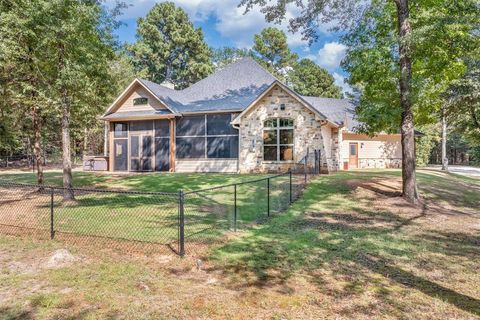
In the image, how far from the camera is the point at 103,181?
16828mm

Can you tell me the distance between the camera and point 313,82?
141ft

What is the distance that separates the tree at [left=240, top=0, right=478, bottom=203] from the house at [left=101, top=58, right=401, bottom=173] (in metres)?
5.03

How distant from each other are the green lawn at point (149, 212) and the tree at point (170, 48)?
32.3m

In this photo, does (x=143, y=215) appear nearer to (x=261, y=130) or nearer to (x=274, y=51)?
(x=261, y=130)

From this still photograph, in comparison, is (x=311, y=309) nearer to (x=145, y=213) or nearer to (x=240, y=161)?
(x=145, y=213)

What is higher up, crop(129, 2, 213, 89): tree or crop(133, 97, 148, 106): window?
crop(129, 2, 213, 89): tree

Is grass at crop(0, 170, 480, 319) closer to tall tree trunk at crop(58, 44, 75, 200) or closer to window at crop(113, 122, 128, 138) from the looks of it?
tall tree trunk at crop(58, 44, 75, 200)

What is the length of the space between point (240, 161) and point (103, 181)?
280 inches

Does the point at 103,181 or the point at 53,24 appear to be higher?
the point at 53,24

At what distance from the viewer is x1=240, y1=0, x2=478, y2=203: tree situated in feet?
34.4

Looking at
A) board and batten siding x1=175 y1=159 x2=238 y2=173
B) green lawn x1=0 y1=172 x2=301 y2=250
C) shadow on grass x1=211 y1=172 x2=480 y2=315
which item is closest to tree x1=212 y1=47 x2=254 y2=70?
board and batten siding x1=175 y1=159 x2=238 y2=173

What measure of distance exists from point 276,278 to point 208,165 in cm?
1557

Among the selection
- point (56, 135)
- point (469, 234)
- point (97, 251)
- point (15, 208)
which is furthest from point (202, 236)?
point (56, 135)

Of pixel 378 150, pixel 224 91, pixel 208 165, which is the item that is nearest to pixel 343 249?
pixel 208 165
